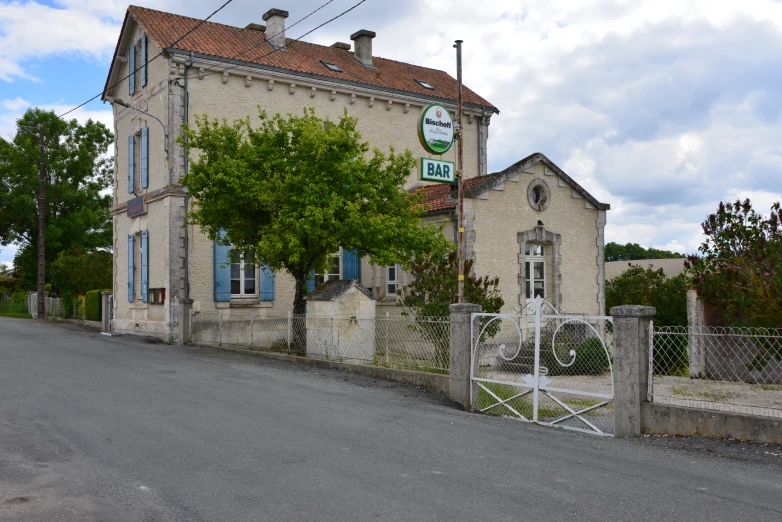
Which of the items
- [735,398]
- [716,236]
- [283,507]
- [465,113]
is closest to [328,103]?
[465,113]

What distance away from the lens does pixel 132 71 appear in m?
22.8

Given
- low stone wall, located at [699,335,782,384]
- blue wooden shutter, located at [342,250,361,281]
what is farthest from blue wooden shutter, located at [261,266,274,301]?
low stone wall, located at [699,335,782,384]

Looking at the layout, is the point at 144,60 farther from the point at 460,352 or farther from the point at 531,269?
the point at 460,352

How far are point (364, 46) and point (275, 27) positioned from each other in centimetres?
351

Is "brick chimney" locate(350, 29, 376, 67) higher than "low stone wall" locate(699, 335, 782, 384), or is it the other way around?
"brick chimney" locate(350, 29, 376, 67)

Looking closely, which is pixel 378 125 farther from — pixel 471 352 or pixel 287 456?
pixel 287 456

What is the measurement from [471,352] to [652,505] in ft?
16.5

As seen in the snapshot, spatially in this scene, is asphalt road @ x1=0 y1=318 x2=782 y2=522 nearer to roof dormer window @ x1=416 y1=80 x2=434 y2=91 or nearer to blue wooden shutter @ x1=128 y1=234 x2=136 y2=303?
blue wooden shutter @ x1=128 y1=234 x2=136 y2=303

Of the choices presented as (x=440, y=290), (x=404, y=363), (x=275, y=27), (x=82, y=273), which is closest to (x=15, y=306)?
(x=82, y=273)

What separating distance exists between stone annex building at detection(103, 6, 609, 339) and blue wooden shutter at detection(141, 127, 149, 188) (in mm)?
36

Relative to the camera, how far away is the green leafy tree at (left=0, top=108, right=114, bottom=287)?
41219mm

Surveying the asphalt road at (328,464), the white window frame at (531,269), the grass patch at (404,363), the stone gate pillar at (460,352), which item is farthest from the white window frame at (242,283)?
the stone gate pillar at (460,352)

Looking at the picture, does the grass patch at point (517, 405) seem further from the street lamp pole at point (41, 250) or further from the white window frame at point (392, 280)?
the street lamp pole at point (41, 250)

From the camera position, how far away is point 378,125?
23453 mm
